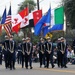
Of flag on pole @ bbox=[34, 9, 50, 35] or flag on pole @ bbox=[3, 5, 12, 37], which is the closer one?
flag on pole @ bbox=[34, 9, 50, 35]

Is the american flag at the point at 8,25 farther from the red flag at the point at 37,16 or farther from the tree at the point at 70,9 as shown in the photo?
the tree at the point at 70,9

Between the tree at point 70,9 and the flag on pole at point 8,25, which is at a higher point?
the tree at point 70,9

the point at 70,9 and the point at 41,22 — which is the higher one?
the point at 70,9

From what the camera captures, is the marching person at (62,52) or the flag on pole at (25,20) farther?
the flag on pole at (25,20)

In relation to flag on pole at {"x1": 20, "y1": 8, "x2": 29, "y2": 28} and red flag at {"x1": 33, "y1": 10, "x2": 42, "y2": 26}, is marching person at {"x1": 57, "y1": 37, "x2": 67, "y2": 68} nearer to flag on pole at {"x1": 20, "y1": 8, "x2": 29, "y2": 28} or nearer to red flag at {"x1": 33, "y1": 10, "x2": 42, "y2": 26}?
red flag at {"x1": 33, "y1": 10, "x2": 42, "y2": 26}

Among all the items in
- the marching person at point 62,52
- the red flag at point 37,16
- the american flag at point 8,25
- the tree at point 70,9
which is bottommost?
the marching person at point 62,52

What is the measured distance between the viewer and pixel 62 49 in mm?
23203

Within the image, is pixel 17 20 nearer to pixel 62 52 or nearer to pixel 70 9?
pixel 70 9

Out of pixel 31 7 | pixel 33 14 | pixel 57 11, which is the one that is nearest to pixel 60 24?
pixel 57 11

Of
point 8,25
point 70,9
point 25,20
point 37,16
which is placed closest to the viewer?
point 8,25

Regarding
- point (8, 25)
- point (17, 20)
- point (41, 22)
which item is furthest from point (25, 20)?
point (41, 22)

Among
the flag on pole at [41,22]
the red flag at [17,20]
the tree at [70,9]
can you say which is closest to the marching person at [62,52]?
the flag on pole at [41,22]

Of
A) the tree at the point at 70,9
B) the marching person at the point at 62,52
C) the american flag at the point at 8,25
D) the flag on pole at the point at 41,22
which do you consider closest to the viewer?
the marching person at the point at 62,52

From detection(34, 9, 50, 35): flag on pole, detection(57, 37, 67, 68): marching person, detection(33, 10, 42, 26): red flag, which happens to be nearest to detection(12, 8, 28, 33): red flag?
detection(33, 10, 42, 26): red flag
